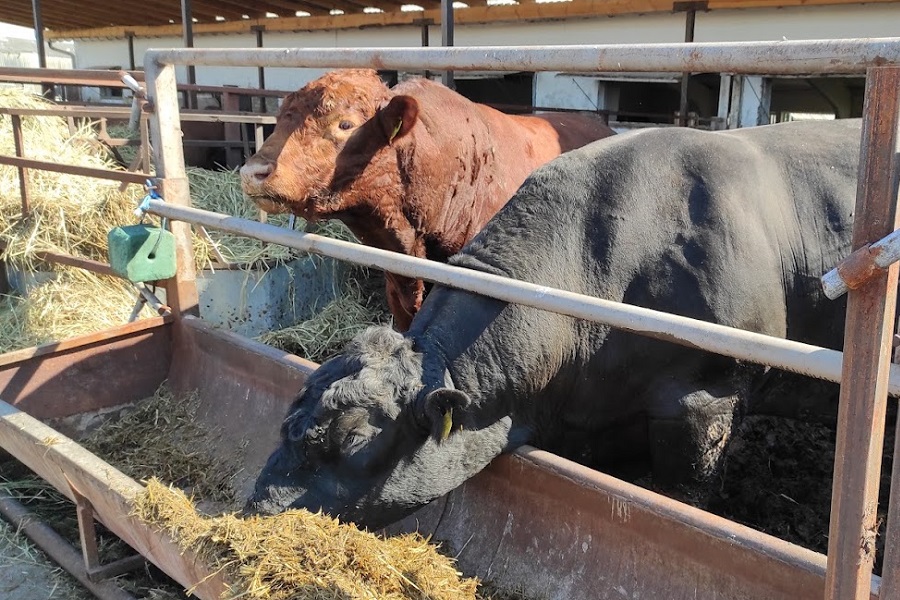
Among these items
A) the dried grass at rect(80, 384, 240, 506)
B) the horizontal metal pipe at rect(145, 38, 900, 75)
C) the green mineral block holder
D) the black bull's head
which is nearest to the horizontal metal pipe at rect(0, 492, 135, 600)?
the dried grass at rect(80, 384, 240, 506)

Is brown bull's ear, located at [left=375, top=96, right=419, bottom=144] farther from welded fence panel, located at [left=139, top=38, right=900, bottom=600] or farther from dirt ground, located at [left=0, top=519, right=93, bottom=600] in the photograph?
dirt ground, located at [left=0, top=519, right=93, bottom=600]

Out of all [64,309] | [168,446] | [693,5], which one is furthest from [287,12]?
[168,446]

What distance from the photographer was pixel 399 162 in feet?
12.6

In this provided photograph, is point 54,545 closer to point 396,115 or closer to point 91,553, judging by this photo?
point 91,553

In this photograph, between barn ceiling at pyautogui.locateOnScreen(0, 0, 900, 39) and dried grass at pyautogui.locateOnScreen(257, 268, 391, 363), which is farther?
barn ceiling at pyautogui.locateOnScreen(0, 0, 900, 39)

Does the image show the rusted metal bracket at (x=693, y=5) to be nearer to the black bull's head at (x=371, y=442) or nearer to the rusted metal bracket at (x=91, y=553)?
the black bull's head at (x=371, y=442)

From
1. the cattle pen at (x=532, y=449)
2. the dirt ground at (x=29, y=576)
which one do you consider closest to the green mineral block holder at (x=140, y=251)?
the cattle pen at (x=532, y=449)

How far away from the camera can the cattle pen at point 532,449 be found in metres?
1.44

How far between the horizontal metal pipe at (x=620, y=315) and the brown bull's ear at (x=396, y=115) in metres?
1.07

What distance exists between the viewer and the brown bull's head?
3363mm

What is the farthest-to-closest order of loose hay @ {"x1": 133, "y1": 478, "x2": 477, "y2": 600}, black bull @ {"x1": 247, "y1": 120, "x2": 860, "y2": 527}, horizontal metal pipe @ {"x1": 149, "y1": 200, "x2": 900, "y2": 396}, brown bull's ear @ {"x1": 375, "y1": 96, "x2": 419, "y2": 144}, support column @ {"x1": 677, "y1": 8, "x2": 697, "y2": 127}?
support column @ {"x1": 677, "y1": 8, "x2": 697, "y2": 127}, brown bull's ear @ {"x1": 375, "y1": 96, "x2": 419, "y2": 144}, black bull @ {"x1": 247, "y1": 120, "x2": 860, "y2": 527}, loose hay @ {"x1": 133, "y1": 478, "x2": 477, "y2": 600}, horizontal metal pipe @ {"x1": 149, "y1": 200, "x2": 900, "y2": 396}

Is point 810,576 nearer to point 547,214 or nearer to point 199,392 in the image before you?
point 547,214

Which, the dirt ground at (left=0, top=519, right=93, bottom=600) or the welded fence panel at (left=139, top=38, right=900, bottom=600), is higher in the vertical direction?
the welded fence panel at (left=139, top=38, right=900, bottom=600)

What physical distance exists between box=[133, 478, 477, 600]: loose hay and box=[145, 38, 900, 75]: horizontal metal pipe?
52.0 inches
